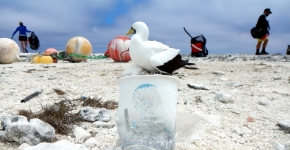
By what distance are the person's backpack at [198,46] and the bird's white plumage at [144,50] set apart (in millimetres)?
7710

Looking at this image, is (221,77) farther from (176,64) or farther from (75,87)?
(75,87)

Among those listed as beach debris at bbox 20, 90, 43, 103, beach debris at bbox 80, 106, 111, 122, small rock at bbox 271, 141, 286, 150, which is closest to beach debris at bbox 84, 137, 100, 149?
beach debris at bbox 80, 106, 111, 122

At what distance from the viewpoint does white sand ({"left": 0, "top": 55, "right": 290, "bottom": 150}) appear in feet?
8.13

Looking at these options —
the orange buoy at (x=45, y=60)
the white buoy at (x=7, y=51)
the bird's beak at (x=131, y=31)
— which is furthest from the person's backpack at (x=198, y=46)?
the bird's beak at (x=131, y=31)

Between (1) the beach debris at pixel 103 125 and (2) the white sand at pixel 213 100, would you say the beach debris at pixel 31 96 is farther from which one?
(1) the beach debris at pixel 103 125

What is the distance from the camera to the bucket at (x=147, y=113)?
5.98ft

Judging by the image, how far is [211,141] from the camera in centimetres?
240

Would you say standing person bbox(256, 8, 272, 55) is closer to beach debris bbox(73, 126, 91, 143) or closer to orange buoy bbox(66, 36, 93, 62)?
orange buoy bbox(66, 36, 93, 62)

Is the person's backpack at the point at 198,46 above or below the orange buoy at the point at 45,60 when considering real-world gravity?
above

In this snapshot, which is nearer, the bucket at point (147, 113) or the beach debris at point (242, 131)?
the bucket at point (147, 113)

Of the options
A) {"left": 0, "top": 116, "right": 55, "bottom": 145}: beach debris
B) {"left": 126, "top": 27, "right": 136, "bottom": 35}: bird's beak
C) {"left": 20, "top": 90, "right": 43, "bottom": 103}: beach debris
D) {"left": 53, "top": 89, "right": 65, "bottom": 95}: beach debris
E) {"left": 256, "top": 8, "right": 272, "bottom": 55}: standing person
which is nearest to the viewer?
{"left": 0, "top": 116, "right": 55, "bottom": 145}: beach debris

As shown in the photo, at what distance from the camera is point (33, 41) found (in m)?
12.9

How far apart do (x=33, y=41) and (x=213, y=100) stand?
11323 mm

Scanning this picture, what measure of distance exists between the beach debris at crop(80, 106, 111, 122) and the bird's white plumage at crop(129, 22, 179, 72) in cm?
62
